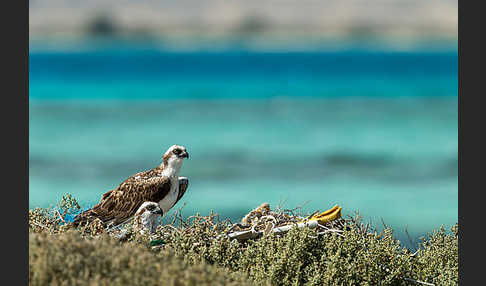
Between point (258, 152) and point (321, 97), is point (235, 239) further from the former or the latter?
point (321, 97)

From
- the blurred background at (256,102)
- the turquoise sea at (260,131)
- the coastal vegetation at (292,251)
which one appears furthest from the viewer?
the blurred background at (256,102)

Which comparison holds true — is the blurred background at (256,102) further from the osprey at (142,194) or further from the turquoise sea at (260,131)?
the osprey at (142,194)

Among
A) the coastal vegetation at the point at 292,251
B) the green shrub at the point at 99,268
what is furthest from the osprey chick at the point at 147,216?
the green shrub at the point at 99,268

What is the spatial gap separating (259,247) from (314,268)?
16.5 inches

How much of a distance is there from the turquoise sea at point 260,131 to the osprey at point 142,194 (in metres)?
0.46

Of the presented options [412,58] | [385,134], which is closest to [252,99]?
[385,134]

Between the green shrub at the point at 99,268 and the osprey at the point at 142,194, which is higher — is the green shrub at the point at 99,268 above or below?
below

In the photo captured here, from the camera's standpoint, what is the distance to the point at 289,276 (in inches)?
178

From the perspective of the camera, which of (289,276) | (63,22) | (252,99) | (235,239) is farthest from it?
(63,22)

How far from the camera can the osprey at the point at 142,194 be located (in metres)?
5.11

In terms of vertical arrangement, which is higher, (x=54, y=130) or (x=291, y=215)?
(x=54, y=130)

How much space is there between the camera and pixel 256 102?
28.3m

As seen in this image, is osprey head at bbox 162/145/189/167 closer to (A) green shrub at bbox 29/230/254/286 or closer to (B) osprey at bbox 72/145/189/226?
(B) osprey at bbox 72/145/189/226

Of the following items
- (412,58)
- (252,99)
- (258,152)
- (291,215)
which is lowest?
(291,215)
